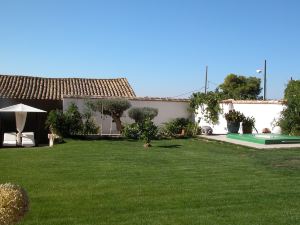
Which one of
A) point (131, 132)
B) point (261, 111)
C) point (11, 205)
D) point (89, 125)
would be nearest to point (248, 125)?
point (261, 111)

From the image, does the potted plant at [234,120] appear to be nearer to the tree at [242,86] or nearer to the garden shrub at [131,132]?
the garden shrub at [131,132]

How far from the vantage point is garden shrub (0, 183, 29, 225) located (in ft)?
14.5

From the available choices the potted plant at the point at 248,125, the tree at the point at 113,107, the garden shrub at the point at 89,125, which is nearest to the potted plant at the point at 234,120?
the potted plant at the point at 248,125

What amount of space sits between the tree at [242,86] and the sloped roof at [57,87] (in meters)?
21.6

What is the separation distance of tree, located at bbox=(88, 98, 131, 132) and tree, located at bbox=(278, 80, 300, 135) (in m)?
9.16

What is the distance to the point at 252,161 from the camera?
13.7m

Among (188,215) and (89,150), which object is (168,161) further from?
(188,215)

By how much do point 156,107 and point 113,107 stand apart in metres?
3.81

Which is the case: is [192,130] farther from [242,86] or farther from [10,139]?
[242,86]

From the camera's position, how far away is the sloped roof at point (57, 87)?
1128 inches

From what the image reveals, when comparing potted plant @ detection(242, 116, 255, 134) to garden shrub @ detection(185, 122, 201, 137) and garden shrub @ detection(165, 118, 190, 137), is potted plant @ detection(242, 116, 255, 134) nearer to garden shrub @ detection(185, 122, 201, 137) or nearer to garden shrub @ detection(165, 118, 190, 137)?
garden shrub @ detection(185, 122, 201, 137)

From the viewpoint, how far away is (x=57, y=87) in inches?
1225

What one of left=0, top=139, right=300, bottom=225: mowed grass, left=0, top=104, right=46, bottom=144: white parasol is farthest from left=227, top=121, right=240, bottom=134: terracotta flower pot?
left=0, top=104, right=46, bottom=144: white parasol

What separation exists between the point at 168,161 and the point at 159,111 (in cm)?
1408
